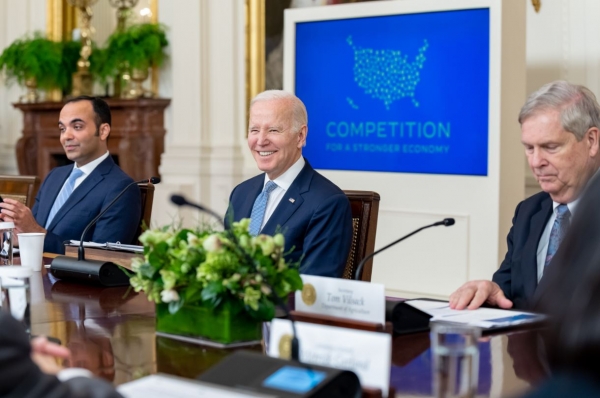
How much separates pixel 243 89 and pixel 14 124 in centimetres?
248

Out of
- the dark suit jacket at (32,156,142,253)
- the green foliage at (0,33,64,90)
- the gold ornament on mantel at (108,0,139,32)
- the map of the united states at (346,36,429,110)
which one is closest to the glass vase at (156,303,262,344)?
the dark suit jacket at (32,156,142,253)

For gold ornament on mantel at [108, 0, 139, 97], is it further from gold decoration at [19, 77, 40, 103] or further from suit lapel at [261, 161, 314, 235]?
suit lapel at [261, 161, 314, 235]

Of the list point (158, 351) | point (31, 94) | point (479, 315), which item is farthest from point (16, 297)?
point (31, 94)

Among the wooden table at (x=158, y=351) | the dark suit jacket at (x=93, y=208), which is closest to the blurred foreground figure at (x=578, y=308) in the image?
the wooden table at (x=158, y=351)

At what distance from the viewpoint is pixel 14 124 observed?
320 inches

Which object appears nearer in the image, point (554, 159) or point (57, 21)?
point (554, 159)

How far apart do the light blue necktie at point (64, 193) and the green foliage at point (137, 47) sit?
9.25ft

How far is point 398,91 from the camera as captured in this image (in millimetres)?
5594

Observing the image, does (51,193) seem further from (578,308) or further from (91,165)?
(578,308)

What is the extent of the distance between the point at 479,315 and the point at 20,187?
293cm

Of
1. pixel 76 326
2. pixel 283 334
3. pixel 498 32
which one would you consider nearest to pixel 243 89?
pixel 498 32

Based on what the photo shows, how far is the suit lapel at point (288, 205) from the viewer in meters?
3.10

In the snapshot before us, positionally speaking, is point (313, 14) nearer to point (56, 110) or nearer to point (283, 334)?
point (56, 110)

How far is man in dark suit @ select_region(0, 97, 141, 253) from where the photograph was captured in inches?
150
